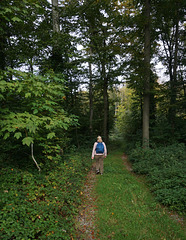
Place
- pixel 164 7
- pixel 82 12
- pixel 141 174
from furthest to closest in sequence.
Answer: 1. pixel 164 7
2. pixel 82 12
3. pixel 141 174

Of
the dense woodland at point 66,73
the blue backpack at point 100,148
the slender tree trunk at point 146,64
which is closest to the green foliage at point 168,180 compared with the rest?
the dense woodland at point 66,73

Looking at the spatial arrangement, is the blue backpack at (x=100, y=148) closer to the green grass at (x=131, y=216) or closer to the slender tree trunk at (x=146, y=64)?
the green grass at (x=131, y=216)

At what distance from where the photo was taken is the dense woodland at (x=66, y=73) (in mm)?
3744

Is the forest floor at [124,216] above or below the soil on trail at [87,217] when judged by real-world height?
above

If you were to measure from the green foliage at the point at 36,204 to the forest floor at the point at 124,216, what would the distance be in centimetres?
40

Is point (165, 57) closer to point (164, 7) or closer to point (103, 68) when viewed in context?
point (164, 7)

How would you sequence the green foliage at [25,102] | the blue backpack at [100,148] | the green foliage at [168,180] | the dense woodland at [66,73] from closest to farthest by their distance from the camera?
1. the green foliage at [25,102]
2. the dense woodland at [66,73]
3. the green foliage at [168,180]
4. the blue backpack at [100,148]

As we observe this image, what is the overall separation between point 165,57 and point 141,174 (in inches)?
522

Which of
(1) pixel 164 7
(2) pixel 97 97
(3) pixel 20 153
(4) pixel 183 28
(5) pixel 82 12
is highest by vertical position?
(4) pixel 183 28

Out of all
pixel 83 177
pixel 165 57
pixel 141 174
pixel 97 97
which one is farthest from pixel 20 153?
pixel 165 57

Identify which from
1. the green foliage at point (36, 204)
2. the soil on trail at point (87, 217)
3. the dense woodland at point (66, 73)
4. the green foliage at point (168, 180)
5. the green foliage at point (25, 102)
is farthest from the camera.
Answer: the green foliage at point (168, 180)

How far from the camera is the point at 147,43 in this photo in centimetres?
977

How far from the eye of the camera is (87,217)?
3992 millimetres

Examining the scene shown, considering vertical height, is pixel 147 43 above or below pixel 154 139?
above
